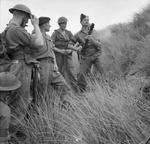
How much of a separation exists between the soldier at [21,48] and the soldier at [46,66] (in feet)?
2.71

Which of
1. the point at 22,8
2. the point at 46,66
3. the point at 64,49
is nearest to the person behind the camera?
the point at 22,8

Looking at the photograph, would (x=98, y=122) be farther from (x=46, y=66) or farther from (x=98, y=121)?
(x=46, y=66)

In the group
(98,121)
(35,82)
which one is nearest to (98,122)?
(98,121)

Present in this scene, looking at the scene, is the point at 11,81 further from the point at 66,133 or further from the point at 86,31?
the point at 86,31

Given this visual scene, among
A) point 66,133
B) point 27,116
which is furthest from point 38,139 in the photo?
point 27,116

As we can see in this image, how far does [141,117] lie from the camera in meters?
4.45

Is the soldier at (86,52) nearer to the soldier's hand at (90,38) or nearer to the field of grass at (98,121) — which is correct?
the soldier's hand at (90,38)

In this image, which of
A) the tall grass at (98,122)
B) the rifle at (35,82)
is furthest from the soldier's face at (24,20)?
the tall grass at (98,122)

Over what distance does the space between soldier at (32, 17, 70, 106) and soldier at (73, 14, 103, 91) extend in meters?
2.35

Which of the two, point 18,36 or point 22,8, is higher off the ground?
point 22,8

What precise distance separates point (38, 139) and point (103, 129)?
0.94 m

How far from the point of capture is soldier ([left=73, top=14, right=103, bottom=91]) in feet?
31.0

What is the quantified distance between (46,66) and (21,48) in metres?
1.18

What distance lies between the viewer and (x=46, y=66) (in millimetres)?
6828
